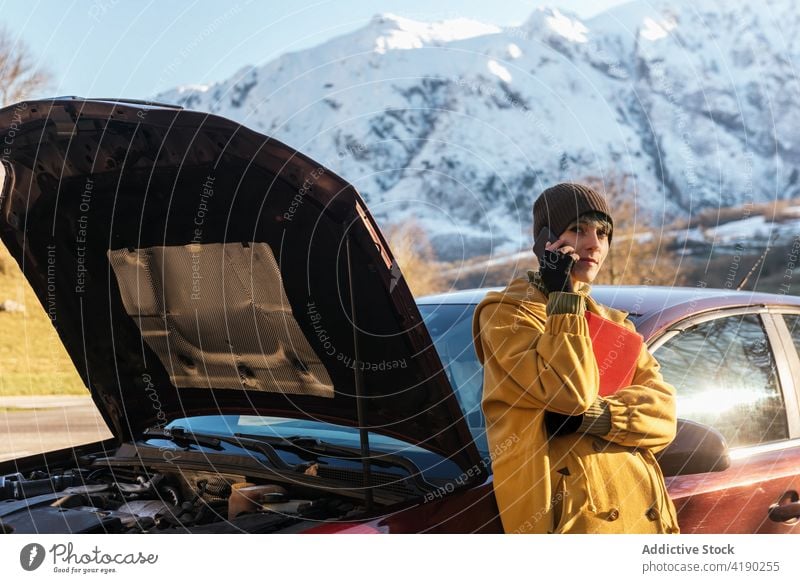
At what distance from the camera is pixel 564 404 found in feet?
7.88

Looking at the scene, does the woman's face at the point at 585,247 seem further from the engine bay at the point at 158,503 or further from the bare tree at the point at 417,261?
the bare tree at the point at 417,261

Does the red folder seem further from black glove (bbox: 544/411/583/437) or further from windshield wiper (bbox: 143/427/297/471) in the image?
windshield wiper (bbox: 143/427/297/471)

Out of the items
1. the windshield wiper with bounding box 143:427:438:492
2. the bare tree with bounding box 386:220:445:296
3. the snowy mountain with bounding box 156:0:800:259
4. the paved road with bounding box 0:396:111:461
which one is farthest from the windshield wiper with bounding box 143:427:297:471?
the snowy mountain with bounding box 156:0:800:259

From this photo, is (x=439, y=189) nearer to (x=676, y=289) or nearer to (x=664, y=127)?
(x=664, y=127)

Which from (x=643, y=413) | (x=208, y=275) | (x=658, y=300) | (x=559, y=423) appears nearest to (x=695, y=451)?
(x=643, y=413)

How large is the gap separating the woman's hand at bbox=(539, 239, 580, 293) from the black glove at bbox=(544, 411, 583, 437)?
0.36m

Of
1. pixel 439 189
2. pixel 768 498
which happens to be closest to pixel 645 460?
pixel 768 498

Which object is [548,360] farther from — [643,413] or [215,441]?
[215,441]

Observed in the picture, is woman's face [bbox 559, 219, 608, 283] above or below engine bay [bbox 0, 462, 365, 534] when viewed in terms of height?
above

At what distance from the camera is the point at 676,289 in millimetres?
3633

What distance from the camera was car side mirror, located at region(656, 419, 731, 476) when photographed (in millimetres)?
2775

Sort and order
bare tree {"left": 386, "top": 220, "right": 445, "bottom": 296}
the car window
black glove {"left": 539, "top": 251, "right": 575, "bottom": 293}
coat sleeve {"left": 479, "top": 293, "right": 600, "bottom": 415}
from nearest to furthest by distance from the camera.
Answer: coat sleeve {"left": 479, "top": 293, "right": 600, "bottom": 415}, black glove {"left": 539, "top": 251, "right": 575, "bottom": 293}, the car window, bare tree {"left": 386, "top": 220, "right": 445, "bottom": 296}

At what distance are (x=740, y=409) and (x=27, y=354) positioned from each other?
18.3 meters

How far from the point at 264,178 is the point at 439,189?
67.1m
